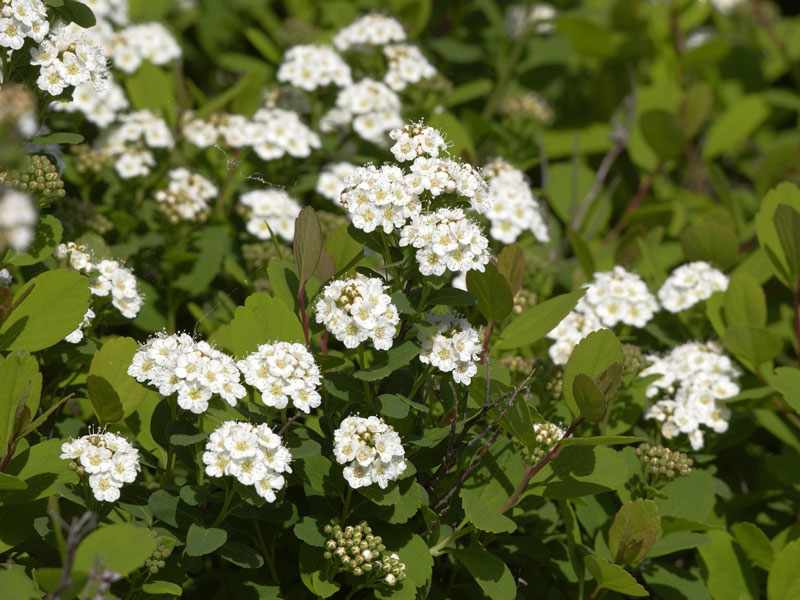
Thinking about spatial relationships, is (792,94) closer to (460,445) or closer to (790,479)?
(790,479)

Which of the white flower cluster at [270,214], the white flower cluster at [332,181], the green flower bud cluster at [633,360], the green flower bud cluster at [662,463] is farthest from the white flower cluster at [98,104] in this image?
the green flower bud cluster at [662,463]

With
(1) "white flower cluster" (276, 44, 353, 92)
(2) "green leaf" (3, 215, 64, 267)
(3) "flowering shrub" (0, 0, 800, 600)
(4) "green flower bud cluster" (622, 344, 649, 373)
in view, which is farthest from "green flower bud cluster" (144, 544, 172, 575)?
(1) "white flower cluster" (276, 44, 353, 92)

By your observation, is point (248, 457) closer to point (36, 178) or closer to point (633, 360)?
point (36, 178)

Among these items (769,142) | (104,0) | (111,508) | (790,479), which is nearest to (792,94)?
(769,142)

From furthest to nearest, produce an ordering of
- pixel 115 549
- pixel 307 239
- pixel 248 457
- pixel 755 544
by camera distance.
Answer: pixel 755 544
pixel 307 239
pixel 248 457
pixel 115 549

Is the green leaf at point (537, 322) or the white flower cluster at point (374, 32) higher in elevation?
the green leaf at point (537, 322)

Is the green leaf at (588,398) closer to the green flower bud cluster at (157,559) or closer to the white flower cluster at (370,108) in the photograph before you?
the green flower bud cluster at (157,559)

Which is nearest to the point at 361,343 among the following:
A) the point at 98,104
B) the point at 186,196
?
the point at 186,196
